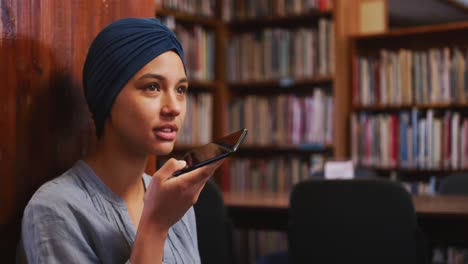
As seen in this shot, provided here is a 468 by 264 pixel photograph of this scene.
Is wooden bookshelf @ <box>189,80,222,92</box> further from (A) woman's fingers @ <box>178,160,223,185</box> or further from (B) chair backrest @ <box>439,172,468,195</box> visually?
(A) woman's fingers @ <box>178,160,223,185</box>

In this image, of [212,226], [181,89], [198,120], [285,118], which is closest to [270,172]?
[285,118]

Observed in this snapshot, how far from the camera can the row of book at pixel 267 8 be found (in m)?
4.31

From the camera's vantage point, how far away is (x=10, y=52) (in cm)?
97

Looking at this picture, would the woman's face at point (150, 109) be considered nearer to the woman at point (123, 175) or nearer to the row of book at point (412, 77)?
the woman at point (123, 175)

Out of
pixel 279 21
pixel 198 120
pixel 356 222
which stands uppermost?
pixel 279 21

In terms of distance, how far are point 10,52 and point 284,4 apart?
3666 millimetres

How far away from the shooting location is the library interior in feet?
6.95

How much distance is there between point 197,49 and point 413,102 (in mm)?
1596

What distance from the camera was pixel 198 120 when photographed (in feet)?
14.6

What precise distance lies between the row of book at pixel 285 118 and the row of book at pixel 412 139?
0.23 meters

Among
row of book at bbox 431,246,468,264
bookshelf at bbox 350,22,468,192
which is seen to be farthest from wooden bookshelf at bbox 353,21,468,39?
row of book at bbox 431,246,468,264

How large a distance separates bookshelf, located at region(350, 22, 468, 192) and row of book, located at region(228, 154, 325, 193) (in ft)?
1.36

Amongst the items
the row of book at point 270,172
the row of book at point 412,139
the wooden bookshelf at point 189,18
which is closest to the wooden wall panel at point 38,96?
the wooden bookshelf at point 189,18

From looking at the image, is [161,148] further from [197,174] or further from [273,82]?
[273,82]
